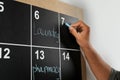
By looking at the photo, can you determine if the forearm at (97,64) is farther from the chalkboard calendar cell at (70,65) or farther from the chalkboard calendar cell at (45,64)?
the chalkboard calendar cell at (45,64)

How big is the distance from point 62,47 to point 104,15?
407 millimetres

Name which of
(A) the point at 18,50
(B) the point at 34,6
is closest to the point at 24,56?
(A) the point at 18,50

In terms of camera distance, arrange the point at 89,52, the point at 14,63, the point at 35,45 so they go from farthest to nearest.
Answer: the point at 89,52 → the point at 35,45 → the point at 14,63

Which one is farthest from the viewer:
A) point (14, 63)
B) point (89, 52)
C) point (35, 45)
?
point (89, 52)

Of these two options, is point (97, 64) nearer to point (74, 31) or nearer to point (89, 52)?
point (89, 52)

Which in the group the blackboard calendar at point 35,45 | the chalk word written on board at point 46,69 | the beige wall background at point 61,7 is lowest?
the chalk word written on board at point 46,69

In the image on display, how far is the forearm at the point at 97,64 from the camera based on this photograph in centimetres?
156

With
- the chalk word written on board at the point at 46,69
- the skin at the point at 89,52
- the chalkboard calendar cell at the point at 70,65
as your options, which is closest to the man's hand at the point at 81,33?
the skin at the point at 89,52

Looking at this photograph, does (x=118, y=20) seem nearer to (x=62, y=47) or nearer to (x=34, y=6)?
(x=62, y=47)

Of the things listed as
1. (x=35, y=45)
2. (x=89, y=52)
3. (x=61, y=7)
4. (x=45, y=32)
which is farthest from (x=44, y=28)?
(x=89, y=52)

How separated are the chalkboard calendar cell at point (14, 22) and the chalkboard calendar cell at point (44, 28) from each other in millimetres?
57

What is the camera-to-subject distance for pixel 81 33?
1573 millimetres

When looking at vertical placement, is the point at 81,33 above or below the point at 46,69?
above

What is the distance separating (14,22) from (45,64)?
1.05ft
